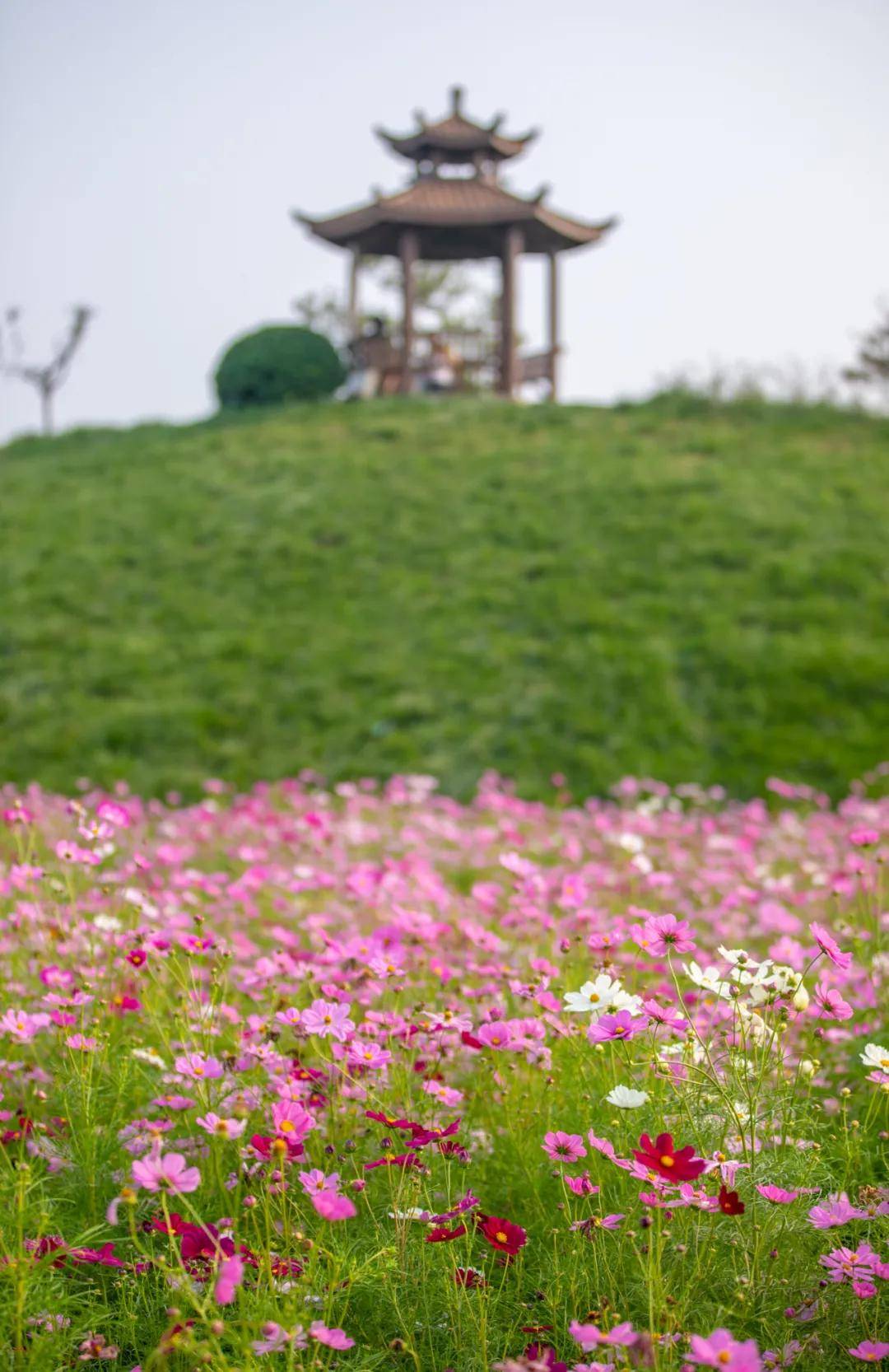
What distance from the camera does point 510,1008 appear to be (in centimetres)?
283

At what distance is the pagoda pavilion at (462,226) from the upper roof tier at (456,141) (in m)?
0.01

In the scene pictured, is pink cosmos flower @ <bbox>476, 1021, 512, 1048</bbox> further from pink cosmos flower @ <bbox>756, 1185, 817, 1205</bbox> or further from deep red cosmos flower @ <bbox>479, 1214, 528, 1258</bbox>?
pink cosmos flower @ <bbox>756, 1185, 817, 1205</bbox>

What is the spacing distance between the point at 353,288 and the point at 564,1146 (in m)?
17.3

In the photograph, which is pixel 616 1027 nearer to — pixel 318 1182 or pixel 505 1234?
pixel 505 1234

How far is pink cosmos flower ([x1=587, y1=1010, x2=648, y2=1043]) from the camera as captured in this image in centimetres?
172

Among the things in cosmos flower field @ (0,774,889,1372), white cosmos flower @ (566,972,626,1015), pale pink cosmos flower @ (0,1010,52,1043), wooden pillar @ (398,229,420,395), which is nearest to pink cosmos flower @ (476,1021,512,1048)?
cosmos flower field @ (0,774,889,1372)

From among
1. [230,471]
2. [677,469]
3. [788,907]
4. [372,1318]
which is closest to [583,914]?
[372,1318]

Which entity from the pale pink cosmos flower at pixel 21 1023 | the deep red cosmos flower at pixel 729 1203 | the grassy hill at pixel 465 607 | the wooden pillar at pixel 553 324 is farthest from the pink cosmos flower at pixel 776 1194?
the wooden pillar at pixel 553 324

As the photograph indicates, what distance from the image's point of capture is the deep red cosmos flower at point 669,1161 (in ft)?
4.93

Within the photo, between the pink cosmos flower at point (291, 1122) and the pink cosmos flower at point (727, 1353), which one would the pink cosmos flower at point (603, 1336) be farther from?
the pink cosmos flower at point (291, 1122)

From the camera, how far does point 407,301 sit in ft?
55.2

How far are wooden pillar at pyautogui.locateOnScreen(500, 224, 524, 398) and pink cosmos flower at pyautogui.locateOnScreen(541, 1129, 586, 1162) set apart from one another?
54.4ft

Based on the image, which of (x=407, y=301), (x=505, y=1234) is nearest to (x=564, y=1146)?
(x=505, y=1234)

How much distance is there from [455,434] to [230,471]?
292 cm
